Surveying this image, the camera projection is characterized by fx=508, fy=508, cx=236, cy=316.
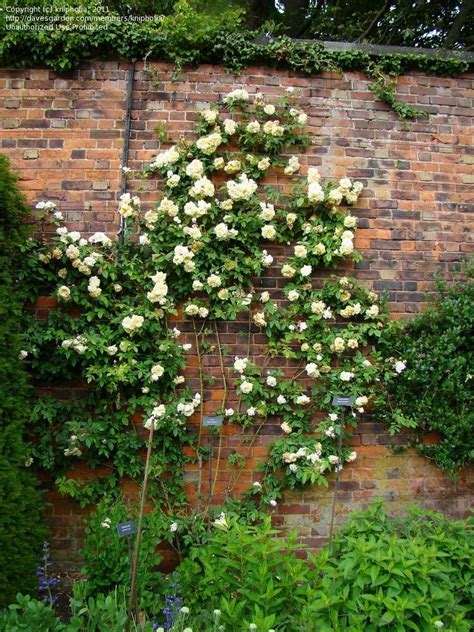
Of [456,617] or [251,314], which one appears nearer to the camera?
[456,617]

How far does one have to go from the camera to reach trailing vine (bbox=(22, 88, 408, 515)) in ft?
10.8

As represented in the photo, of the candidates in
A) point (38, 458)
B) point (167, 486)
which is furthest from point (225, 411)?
point (38, 458)

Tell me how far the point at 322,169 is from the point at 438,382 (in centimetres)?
173

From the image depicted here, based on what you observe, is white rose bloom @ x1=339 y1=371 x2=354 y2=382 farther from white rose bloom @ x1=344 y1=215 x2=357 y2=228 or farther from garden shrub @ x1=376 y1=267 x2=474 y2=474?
white rose bloom @ x1=344 y1=215 x2=357 y2=228

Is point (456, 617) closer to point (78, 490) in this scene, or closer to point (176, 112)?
point (78, 490)

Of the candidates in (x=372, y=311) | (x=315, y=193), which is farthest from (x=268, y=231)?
(x=372, y=311)

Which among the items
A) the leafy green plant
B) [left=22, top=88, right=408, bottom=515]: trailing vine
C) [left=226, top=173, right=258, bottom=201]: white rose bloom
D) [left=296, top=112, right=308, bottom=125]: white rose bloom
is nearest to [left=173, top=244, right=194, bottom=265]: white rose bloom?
[left=22, top=88, right=408, bottom=515]: trailing vine

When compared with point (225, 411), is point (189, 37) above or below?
above

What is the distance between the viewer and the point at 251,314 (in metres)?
3.57

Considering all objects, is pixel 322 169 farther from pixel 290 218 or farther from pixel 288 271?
pixel 288 271

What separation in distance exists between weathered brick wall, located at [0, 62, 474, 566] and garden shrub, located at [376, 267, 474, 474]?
7.7 inches

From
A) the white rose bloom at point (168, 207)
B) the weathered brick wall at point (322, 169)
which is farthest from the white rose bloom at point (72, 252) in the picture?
the white rose bloom at point (168, 207)

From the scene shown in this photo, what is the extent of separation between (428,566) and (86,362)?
2270mm

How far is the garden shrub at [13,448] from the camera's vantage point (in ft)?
8.49
